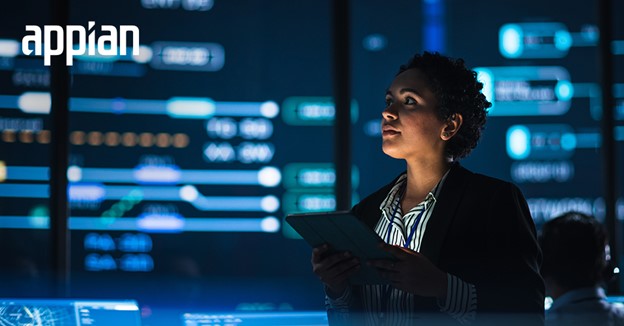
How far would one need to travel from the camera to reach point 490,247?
1.73 metres

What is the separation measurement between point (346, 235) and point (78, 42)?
3.47 metres

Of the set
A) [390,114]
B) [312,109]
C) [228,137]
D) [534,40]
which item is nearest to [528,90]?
[534,40]

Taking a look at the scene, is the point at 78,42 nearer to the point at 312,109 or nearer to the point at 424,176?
→ the point at 312,109

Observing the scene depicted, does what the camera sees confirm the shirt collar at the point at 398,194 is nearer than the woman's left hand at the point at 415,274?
No

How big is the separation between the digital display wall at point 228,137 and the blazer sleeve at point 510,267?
3.20m

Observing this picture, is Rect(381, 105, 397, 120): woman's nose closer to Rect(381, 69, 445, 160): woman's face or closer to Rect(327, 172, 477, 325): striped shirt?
Rect(381, 69, 445, 160): woman's face

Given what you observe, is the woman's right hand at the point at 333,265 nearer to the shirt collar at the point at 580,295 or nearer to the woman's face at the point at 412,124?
the woman's face at the point at 412,124

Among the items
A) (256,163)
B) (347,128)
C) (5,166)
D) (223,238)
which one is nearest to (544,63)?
(347,128)

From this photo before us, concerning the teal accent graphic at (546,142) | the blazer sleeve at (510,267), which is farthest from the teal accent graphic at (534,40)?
the blazer sleeve at (510,267)

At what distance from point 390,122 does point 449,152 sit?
0.54 ft

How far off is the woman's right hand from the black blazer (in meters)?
0.15

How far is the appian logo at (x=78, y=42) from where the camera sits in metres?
4.69

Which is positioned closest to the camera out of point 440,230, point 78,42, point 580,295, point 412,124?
point 440,230

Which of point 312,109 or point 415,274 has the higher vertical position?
point 312,109
